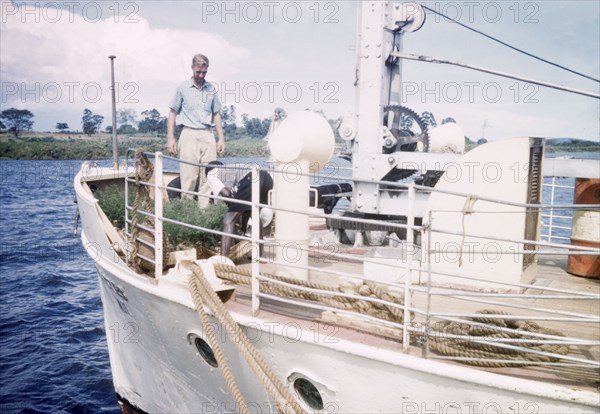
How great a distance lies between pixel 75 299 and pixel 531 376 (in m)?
13.9

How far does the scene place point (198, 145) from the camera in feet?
25.1

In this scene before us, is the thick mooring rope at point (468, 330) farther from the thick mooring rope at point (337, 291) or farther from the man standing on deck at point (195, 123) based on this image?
the man standing on deck at point (195, 123)

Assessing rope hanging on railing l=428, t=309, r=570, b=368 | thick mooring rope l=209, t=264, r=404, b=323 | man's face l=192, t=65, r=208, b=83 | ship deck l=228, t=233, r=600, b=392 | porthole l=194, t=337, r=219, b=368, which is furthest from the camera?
man's face l=192, t=65, r=208, b=83

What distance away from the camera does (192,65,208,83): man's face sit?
7.39 meters

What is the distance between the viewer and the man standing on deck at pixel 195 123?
749 centimetres

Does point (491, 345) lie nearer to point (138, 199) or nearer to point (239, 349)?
point (239, 349)

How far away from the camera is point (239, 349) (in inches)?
162

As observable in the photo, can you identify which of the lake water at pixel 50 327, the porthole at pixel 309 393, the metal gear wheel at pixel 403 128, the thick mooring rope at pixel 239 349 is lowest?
the lake water at pixel 50 327

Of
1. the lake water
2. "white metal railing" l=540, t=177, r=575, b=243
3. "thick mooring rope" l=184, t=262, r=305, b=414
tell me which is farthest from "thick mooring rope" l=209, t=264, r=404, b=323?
"white metal railing" l=540, t=177, r=575, b=243

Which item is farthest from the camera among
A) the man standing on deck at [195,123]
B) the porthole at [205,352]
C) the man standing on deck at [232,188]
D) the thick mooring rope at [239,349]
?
the man standing on deck at [195,123]

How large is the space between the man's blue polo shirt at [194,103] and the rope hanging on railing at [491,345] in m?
4.94

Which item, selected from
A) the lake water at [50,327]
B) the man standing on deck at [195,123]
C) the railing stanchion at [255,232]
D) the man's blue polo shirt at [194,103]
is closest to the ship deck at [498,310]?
the railing stanchion at [255,232]

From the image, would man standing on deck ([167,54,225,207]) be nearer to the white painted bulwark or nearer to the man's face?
the man's face

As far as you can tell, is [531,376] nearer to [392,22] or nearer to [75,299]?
[392,22]
